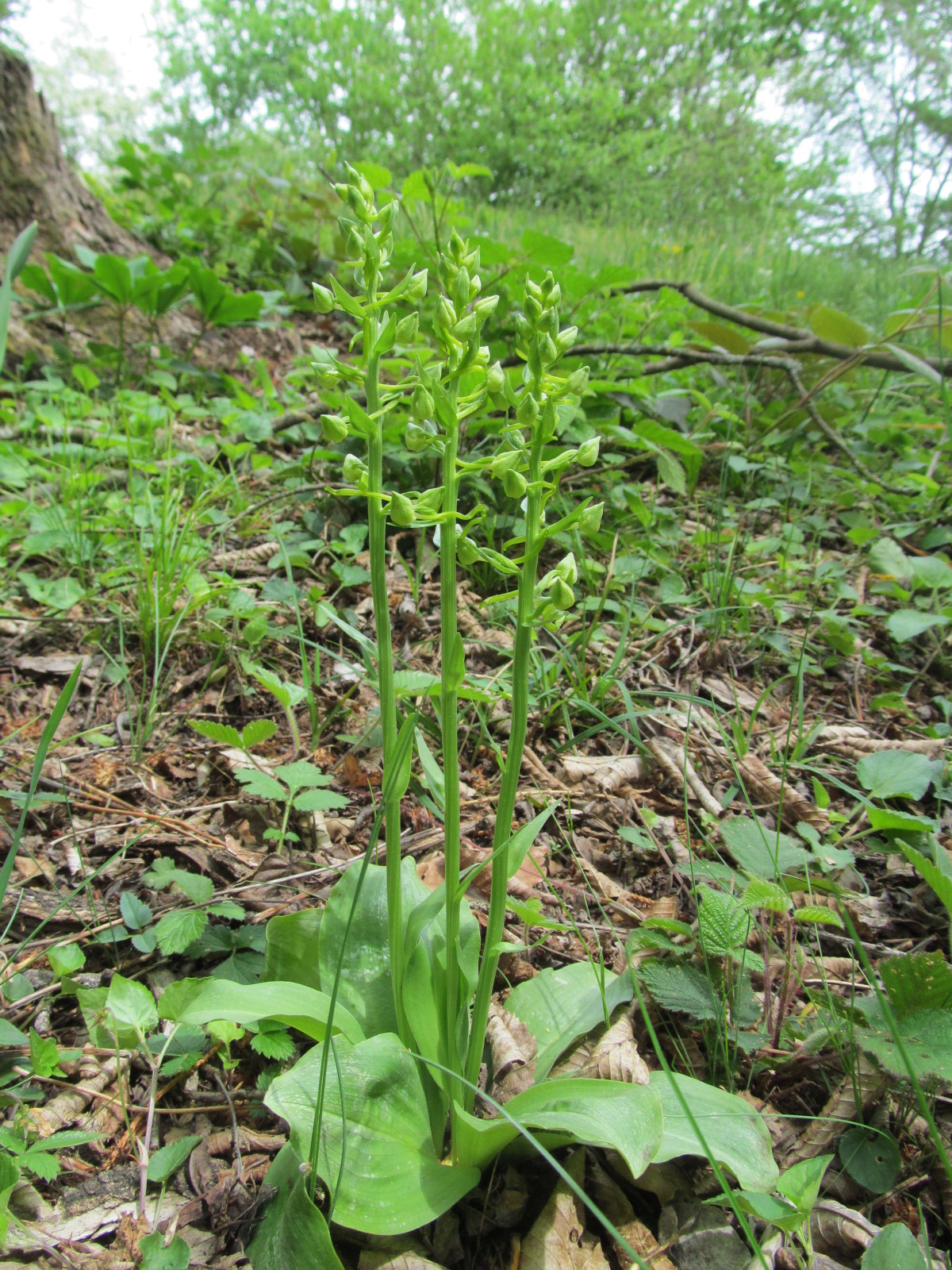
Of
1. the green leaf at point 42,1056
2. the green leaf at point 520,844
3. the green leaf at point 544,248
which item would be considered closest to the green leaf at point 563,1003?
the green leaf at point 520,844

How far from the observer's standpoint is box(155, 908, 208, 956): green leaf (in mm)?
1344

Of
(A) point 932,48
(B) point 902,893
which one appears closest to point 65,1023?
(B) point 902,893

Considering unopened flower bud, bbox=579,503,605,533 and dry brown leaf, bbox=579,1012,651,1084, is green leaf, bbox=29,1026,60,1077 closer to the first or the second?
dry brown leaf, bbox=579,1012,651,1084

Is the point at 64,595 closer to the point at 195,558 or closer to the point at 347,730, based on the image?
the point at 195,558

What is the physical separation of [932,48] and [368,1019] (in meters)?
25.9

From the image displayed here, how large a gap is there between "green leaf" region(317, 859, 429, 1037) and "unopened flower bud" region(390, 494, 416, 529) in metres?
0.65

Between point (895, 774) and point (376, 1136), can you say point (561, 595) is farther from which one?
point (895, 774)

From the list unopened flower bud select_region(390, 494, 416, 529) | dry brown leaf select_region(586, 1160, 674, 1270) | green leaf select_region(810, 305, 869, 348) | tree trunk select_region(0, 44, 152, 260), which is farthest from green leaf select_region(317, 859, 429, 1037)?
tree trunk select_region(0, 44, 152, 260)

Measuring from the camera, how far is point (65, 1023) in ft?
4.42

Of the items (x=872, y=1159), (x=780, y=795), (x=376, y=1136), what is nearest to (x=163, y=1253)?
(x=376, y=1136)

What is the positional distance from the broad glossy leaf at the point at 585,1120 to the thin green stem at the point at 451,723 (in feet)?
0.26

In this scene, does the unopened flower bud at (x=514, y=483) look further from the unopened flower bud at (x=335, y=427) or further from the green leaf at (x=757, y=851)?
the green leaf at (x=757, y=851)

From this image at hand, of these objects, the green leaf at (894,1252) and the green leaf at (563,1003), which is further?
the green leaf at (563,1003)

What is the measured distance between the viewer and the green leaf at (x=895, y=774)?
5.58 ft
